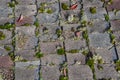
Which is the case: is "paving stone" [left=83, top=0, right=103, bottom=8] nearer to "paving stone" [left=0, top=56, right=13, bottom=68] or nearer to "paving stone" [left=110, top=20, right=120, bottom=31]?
"paving stone" [left=110, top=20, right=120, bottom=31]

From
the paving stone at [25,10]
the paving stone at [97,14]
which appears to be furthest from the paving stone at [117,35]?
the paving stone at [25,10]

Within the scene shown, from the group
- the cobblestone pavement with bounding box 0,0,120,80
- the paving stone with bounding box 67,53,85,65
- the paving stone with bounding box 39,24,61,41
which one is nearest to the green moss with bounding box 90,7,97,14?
the cobblestone pavement with bounding box 0,0,120,80

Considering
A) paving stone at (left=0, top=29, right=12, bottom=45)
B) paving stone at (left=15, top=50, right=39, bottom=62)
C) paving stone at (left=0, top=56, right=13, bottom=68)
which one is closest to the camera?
paving stone at (left=0, top=56, right=13, bottom=68)

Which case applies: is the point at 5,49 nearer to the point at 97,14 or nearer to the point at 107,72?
the point at 107,72

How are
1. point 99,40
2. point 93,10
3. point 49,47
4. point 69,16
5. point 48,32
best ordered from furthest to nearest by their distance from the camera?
1. point 93,10
2. point 69,16
3. point 48,32
4. point 99,40
5. point 49,47

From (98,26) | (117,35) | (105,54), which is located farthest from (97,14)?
(105,54)

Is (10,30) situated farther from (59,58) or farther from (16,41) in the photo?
(59,58)

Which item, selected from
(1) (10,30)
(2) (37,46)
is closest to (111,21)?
(2) (37,46)
